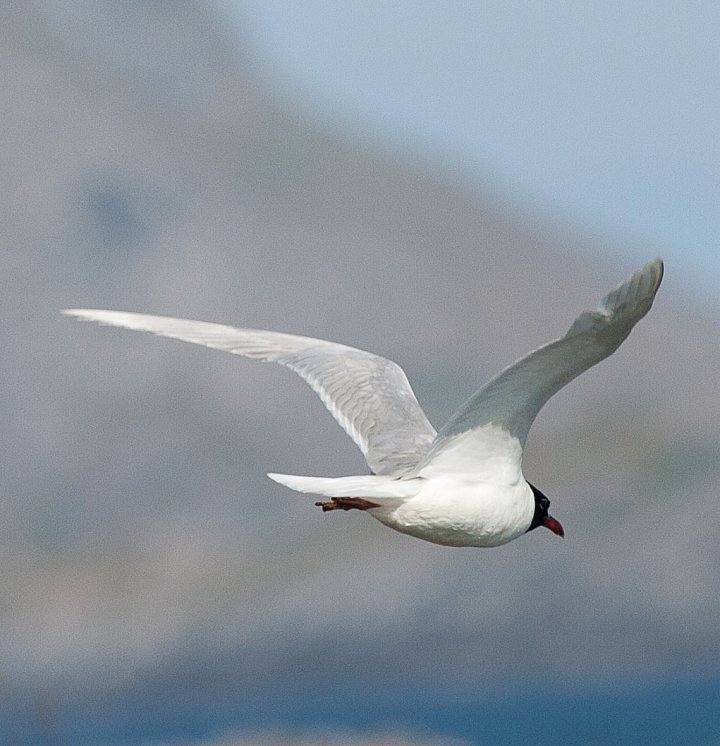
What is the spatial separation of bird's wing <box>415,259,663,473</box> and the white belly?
9cm

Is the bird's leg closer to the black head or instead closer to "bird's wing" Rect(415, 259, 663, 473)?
"bird's wing" Rect(415, 259, 663, 473)

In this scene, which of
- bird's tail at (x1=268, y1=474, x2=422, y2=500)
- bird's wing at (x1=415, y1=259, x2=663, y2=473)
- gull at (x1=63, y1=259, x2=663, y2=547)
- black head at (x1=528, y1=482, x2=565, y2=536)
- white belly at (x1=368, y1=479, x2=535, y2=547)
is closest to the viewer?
bird's wing at (x1=415, y1=259, x2=663, y2=473)

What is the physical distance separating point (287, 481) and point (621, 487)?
2148 centimetres

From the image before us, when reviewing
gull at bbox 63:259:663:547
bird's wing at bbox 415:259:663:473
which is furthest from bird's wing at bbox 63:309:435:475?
bird's wing at bbox 415:259:663:473

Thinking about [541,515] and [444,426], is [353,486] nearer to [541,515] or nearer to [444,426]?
[444,426]

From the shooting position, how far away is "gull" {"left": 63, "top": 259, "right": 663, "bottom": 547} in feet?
16.5

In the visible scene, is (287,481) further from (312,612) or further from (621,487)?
(621,487)

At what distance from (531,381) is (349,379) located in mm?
1548

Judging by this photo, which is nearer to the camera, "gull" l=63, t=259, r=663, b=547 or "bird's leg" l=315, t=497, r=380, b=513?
"gull" l=63, t=259, r=663, b=547

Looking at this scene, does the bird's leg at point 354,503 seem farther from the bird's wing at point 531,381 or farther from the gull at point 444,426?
the bird's wing at point 531,381

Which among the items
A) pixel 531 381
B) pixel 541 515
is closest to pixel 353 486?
pixel 531 381

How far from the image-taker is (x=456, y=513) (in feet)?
18.7

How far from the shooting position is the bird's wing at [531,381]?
480 cm

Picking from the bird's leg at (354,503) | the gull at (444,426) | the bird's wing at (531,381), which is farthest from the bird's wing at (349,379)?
the bird's wing at (531,381)
